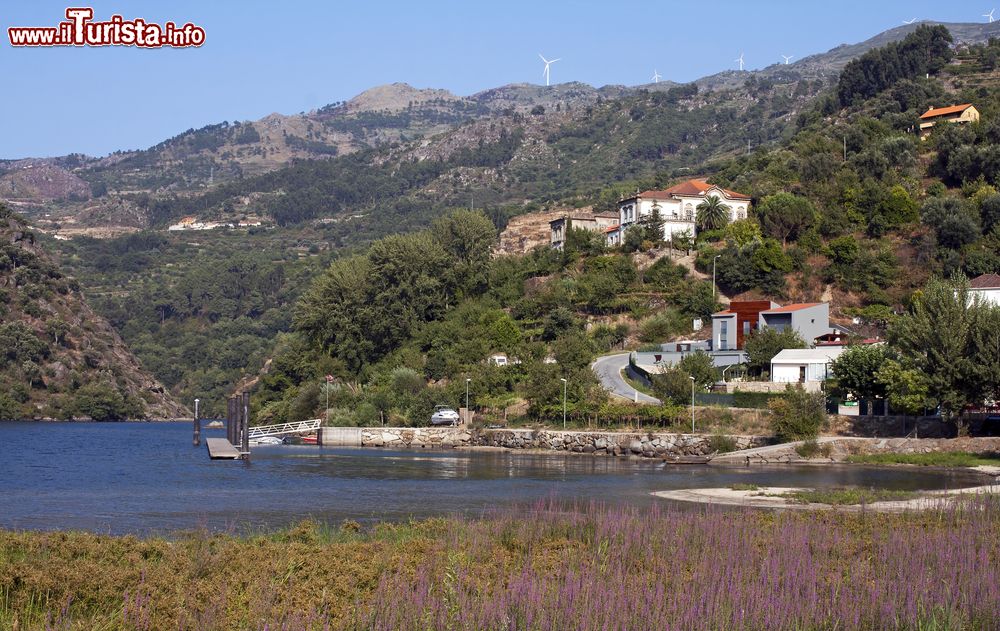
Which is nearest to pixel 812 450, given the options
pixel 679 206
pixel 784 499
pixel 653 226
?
pixel 784 499

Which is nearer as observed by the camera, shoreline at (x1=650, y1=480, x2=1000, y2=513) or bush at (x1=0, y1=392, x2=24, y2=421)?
shoreline at (x1=650, y1=480, x2=1000, y2=513)

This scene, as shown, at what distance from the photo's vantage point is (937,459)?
5025 cm

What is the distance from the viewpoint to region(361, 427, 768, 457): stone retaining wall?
2336 inches

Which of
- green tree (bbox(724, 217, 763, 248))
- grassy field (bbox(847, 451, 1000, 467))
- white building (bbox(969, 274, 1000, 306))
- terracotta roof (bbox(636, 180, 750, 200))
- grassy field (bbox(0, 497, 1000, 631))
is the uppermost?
terracotta roof (bbox(636, 180, 750, 200))

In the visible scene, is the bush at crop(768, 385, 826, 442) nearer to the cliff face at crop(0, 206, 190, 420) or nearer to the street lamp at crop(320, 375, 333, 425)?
the street lamp at crop(320, 375, 333, 425)

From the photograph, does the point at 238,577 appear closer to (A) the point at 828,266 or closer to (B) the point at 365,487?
(B) the point at 365,487

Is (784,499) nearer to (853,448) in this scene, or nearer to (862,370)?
(853,448)

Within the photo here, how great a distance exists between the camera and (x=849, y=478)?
44688mm

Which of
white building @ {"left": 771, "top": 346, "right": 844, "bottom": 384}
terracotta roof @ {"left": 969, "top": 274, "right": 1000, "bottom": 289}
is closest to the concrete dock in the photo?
white building @ {"left": 771, "top": 346, "right": 844, "bottom": 384}

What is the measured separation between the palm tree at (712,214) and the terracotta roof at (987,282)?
2612cm

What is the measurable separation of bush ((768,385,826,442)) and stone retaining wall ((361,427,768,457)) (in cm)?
162

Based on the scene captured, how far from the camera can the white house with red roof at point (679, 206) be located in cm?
9388

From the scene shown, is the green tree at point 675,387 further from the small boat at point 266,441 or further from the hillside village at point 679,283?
the small boat at point 266,441

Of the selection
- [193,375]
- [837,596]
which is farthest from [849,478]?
[193,375]
